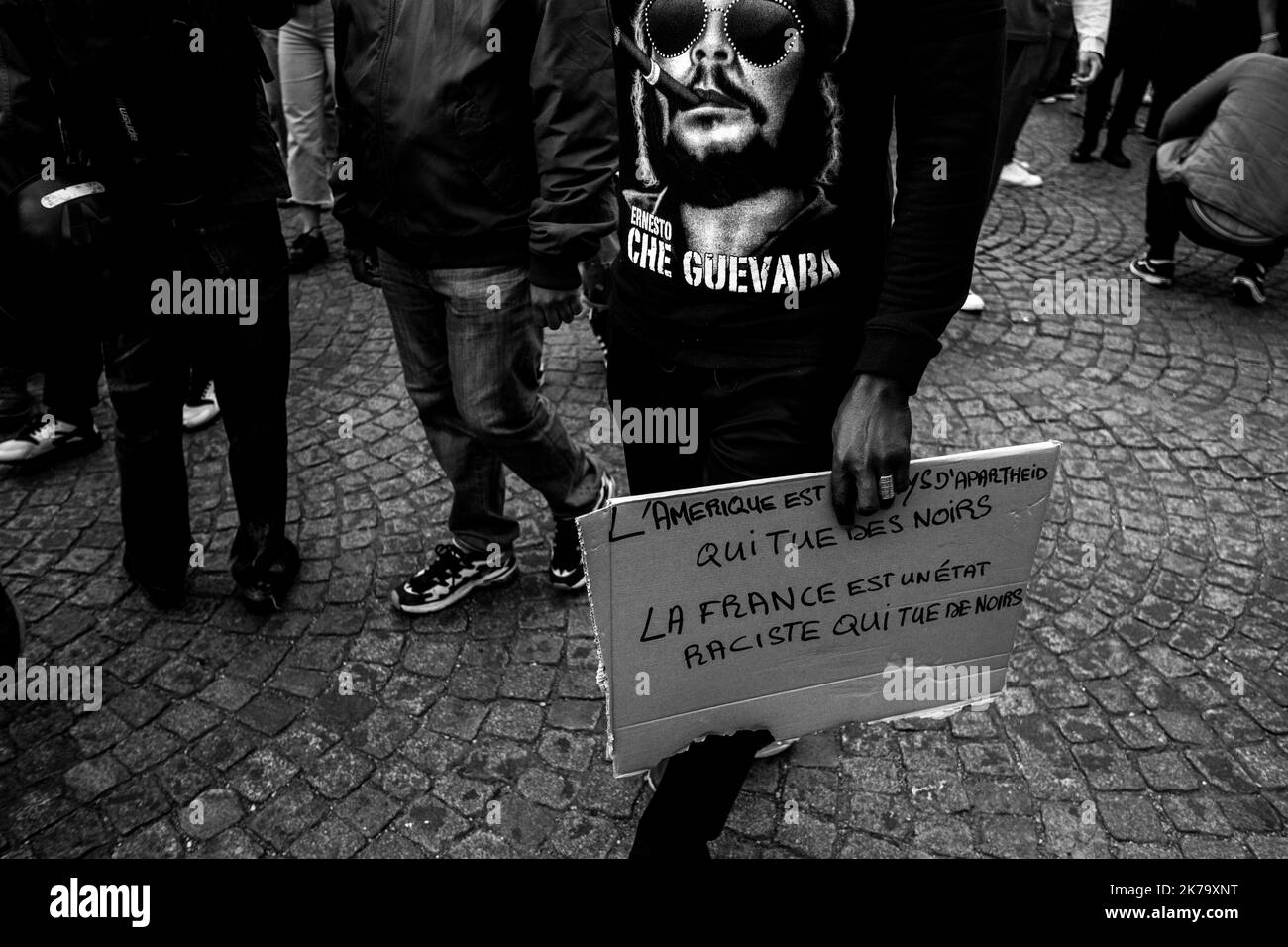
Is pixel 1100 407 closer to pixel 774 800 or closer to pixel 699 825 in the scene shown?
pixel 774 800

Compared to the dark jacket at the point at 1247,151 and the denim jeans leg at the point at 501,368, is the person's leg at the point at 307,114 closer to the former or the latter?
the denim jeans leg at the point at 501,368

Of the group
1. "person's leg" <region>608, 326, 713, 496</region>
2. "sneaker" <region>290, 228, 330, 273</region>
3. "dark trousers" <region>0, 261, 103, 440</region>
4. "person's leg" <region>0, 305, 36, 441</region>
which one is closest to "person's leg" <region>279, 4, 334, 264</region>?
"sneaker" <region>290, 228, 330, 273</region>

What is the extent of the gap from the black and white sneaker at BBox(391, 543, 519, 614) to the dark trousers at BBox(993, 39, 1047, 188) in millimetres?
2742

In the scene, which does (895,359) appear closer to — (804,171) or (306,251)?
(804,171)

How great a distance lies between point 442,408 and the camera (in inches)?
118

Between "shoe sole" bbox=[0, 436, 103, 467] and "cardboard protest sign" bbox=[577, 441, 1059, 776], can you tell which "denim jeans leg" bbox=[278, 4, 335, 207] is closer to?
"shoe sole" bbox=[0, 436, 103, 467]

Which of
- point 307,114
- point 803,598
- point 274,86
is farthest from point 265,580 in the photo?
point 274,86

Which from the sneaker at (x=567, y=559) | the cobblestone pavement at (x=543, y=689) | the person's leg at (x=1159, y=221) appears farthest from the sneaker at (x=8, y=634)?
the person's leg at (x=1159, y=221)

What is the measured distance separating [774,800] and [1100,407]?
2.76 meters

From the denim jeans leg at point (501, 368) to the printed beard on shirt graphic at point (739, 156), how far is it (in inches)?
36.9

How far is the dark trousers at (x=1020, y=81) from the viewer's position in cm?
428

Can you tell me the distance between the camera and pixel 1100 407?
4.39 m

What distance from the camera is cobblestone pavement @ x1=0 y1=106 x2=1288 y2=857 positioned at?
8.27ft
